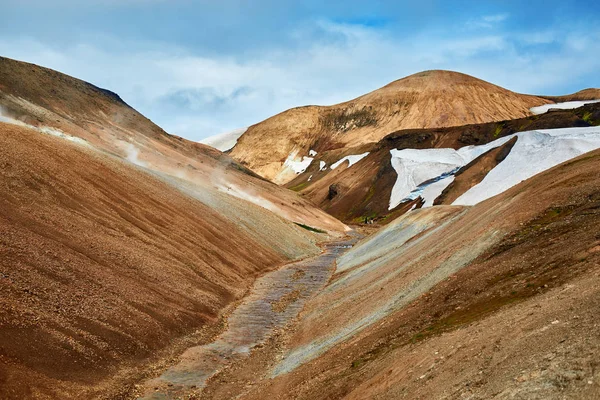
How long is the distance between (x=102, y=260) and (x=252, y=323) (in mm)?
9081

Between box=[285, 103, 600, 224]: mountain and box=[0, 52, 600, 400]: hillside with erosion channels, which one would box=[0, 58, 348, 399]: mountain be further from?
box=[285, 103, 600, 224]: mountain

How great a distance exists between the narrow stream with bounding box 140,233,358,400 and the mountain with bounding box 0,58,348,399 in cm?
103

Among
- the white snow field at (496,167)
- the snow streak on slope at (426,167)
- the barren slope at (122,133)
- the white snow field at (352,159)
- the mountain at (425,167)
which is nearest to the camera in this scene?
the barren slope at (122,133)

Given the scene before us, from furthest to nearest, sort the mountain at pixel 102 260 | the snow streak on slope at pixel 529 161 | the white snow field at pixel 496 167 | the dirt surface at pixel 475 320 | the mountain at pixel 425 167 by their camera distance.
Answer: the mountain at pixel 425 167, the white snow field at pixel 496 167, the snow streak on slope at pixel 529 161, the mountain at pixel 102 260, the dirt surface at pixel 475 320

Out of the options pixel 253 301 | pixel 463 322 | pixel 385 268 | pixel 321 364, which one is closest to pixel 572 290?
pixel 463 322

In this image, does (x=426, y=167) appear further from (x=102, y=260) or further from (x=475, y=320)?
(x=475, y=320)

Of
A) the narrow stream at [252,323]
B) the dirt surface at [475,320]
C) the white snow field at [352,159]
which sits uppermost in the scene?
the white snow field at [352,159]

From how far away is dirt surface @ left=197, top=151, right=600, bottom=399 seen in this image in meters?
13.0

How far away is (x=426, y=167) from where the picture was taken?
131 metres

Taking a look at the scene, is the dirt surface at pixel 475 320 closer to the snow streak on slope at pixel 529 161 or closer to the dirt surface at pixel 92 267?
the dirt surface at pixel 92 267

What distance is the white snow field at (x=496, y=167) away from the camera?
82312mm

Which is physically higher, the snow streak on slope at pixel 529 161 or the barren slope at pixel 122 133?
the barren slope at pixel 122 133

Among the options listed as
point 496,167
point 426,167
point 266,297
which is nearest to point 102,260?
point 266,297

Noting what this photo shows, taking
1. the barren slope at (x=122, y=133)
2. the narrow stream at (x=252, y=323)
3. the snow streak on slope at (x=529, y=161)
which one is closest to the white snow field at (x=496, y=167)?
the snow streak on slope at (x=529, y=161)
